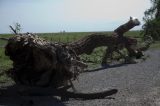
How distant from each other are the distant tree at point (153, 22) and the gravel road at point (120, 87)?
32570 mm

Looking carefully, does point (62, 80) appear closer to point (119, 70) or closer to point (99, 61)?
point (119, 70)

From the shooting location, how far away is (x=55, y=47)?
41.6 ft

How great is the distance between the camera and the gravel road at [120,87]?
11.0 meters

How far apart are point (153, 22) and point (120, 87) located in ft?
138

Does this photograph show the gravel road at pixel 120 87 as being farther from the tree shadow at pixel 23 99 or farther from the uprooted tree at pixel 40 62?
the uprooted tree at pixel 40 62

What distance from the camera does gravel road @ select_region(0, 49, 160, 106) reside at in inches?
432

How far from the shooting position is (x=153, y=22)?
54.6 metres

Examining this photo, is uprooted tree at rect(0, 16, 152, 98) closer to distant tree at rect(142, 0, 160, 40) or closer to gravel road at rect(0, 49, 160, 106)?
gravel road at rect(0, 49, 160, 106)

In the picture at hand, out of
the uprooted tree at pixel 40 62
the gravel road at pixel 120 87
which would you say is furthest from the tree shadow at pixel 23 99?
the uprooted tree at pixel 40 62

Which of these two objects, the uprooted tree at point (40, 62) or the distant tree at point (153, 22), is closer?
the uprooted tree at point (40, 62)

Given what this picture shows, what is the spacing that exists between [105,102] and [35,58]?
3.25m

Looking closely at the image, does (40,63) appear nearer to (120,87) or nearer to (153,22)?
(120,87)

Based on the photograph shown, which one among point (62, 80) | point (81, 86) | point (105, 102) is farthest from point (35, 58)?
point (105, 102)

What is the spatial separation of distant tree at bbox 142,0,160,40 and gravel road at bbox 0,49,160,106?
107 feet
